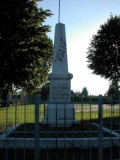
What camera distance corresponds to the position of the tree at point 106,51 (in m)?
26.7

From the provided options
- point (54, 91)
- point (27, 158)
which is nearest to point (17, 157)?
point (27, 158)

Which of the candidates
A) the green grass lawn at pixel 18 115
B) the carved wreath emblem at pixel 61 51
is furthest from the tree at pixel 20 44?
the carved wreath emblem at pixel 61 51

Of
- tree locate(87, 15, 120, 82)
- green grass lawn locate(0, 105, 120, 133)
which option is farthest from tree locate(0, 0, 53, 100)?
tree locate(87, 15, 120, 82)

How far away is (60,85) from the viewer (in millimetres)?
12180

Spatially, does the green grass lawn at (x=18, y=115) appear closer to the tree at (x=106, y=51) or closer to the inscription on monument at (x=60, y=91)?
the inscription on monument at (x=60, y=91)

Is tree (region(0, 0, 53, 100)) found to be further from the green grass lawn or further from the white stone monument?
the white stone monument

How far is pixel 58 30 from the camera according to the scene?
12.9m

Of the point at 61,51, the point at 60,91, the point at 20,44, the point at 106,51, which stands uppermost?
the point at 106,51

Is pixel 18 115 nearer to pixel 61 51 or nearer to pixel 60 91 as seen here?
pixel 60 91

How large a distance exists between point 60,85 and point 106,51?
1543 centimetres

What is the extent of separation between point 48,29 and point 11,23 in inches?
108

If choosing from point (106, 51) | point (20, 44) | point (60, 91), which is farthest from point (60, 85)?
point (106, 51)

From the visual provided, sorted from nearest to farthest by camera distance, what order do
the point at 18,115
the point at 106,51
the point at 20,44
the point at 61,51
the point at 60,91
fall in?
the point at 60,91
the point at 61,51
the point at 18,115
the point at 20,44
the point at 106,51

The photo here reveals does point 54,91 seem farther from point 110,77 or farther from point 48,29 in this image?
point 110,77
